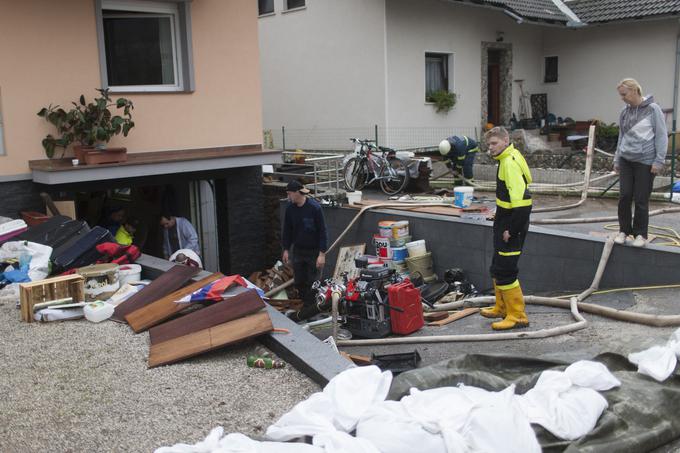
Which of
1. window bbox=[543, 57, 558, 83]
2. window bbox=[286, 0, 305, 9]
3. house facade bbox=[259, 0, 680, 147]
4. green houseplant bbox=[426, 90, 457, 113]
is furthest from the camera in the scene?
window bbox=[543, 57, 558, 83]

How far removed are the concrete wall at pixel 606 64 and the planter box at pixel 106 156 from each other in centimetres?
1467

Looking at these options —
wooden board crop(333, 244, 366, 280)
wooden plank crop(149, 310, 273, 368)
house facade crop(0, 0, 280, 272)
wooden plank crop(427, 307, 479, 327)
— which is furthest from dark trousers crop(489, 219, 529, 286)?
house facade crop(0, 0, 280, 272)

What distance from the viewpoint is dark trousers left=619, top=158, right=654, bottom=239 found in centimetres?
770

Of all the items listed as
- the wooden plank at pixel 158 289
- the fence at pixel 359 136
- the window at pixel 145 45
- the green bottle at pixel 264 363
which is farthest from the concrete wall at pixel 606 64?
the green bottle at pixel 264 363

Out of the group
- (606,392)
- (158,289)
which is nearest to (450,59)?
(158,289)

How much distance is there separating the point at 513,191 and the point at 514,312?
1390 millimetres

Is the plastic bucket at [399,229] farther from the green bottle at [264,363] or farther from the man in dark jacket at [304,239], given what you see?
the green bottle at [264,363]

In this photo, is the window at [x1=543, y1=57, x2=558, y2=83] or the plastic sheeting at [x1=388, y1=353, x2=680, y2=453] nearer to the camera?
the plastic sheeting at [x1=388, y1=353, x2=680, y2=453]

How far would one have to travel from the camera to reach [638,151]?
24.9ft

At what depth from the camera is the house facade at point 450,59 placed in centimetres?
1677

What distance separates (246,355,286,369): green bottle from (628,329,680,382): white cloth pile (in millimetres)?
2454

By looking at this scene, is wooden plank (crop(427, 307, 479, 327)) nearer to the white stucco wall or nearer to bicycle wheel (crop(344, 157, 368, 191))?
bicycle wheel (crop(344, 157, 368, 191))

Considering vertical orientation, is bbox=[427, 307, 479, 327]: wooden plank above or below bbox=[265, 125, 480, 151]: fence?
below

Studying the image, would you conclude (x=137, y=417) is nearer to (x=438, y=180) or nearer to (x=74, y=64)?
(x=74, y=64)
